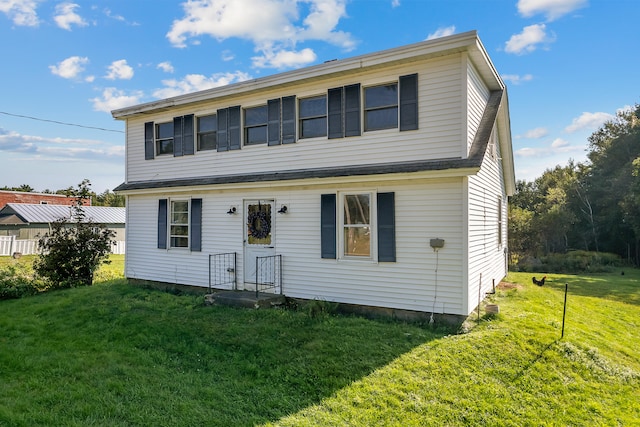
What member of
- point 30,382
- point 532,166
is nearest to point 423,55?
point 30,382

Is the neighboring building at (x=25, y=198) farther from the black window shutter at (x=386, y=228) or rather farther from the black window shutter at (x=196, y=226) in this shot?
the black window shutter at (x=386, y=228)

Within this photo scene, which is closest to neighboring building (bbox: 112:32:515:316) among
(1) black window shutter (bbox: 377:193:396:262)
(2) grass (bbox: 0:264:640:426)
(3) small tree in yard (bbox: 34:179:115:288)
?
(1) black window shutter (bbox: 377:193:396:262)

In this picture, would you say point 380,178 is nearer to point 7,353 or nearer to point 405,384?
point 405,384

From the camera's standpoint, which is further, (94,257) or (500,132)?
(94,257)

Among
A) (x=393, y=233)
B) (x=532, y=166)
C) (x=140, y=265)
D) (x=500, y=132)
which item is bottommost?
(x=140, y=265)

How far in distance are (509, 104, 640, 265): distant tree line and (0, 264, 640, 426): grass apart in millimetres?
17998

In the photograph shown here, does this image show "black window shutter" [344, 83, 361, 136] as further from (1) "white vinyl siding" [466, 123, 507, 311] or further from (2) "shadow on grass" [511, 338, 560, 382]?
(2) "shadow on grass" [511, 338, 560, 382]

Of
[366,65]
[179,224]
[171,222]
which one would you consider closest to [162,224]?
[171,222]

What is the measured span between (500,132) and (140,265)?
39.9ft

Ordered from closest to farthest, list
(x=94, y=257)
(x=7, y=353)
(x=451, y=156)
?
(x=7, y=353), (x=451, y=156), (x=94, y=257)

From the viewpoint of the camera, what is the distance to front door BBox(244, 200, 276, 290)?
9266 mm

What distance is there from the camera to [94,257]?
488 inches

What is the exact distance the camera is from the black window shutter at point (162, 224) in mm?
11062

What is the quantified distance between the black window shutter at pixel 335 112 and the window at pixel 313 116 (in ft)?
0.74
